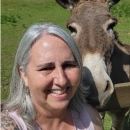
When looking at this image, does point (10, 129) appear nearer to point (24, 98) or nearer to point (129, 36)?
point (24, 98)

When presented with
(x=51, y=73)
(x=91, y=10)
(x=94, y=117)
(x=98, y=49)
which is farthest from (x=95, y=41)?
(x=51, y=73)

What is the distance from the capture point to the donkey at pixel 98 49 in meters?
2.56

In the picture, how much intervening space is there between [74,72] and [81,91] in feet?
1.07

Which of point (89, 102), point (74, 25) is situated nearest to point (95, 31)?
point (74, 25)

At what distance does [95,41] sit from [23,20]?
12.1m

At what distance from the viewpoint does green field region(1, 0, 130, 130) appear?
7723 millimetres

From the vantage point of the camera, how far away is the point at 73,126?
82.8 inches

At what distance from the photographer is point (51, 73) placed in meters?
1.81

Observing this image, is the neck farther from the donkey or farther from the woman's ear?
the donkey

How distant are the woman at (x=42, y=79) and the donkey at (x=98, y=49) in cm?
50

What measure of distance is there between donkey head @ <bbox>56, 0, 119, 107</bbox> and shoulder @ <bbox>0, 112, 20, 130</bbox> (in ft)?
2.57

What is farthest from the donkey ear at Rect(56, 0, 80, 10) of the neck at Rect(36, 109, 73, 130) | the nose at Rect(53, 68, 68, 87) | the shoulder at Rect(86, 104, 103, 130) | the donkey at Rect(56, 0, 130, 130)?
the nose at Rect(53, 68, 68, 87)

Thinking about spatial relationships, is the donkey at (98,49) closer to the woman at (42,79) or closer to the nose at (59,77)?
the woman at (42,79)

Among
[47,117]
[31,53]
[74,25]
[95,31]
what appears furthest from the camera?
Answer: [74,25]
